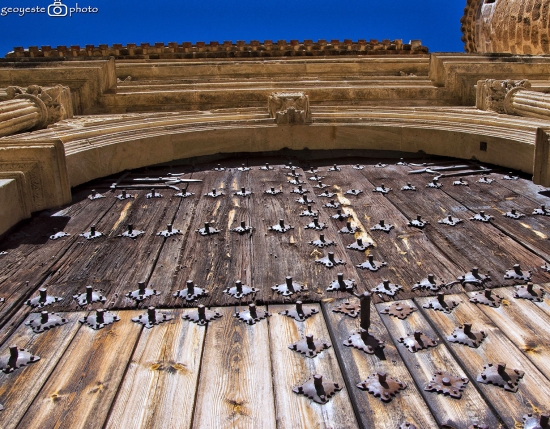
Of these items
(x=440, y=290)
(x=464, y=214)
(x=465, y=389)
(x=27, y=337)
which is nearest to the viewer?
(x=465, y=389)

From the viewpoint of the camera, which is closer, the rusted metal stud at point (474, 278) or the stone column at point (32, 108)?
the rusted metal stud at point (474, 278)

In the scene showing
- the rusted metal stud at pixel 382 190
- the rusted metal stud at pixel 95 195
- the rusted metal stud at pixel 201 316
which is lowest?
the rusted metal stud at pixel 201 316

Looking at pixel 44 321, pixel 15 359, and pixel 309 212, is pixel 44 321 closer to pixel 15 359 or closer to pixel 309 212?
pixel 15 359

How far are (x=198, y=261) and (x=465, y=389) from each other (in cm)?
175

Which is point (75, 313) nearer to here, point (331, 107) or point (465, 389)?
point (465, 389)

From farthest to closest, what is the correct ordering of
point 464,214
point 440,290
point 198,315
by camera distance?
point 464,214 < point 440,290 < point 198,315

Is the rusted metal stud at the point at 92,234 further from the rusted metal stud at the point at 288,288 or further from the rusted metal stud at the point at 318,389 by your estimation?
the rusted metal stud at the point at 318,389

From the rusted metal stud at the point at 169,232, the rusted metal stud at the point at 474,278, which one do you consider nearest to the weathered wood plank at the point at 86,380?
the rusted metal stud at the point at 169,232

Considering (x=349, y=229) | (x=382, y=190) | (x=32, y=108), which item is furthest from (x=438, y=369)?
(x=32, y=108)

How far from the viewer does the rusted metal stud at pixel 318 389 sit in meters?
1.77

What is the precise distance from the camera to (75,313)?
7.85ft

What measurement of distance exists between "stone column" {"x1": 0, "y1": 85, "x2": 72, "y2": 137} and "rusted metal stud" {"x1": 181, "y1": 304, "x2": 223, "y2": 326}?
3892 millimetres

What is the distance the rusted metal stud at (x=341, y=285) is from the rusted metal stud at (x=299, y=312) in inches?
9.5

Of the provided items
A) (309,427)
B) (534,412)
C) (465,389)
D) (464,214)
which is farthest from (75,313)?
(464,214)
